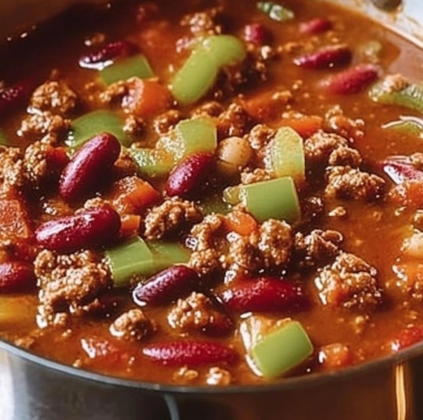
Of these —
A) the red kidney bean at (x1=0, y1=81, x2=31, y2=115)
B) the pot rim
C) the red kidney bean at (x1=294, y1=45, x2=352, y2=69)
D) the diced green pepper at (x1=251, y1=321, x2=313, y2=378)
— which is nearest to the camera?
the pot rim

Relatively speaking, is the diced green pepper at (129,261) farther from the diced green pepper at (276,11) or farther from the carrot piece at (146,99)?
the diced green pepper at (276,11)

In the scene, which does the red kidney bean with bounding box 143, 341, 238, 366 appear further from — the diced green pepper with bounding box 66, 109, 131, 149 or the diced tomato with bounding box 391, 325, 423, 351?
the diced green pepper with bounding box 66, 109, 131, 149

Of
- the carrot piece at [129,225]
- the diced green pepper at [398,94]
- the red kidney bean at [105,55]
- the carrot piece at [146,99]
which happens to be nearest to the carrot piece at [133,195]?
the carrot piece at [129,225]

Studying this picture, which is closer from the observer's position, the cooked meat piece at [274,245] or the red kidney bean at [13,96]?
the cooked meat piece at [274,245]

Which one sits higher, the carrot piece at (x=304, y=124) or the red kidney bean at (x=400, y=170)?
the carrot piece at (x=304, y=124)

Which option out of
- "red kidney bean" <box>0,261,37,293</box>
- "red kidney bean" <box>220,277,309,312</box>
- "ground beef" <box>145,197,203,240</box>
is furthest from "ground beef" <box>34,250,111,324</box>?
"red kidney bean" <box>220,277,309,312</box>

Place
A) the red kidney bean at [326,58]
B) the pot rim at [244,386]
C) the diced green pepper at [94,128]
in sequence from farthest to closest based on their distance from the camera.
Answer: the red kidney bean at [326,58] → the diced green pepper at [94,128] → the pot rim at [244,386]
